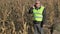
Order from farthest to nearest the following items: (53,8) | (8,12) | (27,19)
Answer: (53,8)
(27,19)
(8,12)

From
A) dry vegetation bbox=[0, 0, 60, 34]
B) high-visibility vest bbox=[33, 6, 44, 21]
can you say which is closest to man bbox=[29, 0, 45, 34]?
high-visibility vest bbox=[33, 6, 44, 21]

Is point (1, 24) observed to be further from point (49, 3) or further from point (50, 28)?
point (49, 3)

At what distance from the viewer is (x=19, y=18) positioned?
30.8ft

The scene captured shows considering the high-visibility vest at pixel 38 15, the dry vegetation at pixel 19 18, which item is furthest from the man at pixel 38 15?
the dry vegetation at pixel 19 18

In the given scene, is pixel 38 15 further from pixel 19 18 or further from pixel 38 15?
pixel 19 18

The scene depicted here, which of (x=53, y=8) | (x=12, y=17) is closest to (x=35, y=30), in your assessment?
(x=12, y=17)

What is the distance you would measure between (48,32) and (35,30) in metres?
1.16

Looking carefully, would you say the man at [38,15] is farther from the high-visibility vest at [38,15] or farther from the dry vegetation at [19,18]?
the dry vegetation at [19,18]

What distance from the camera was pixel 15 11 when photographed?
9977mm

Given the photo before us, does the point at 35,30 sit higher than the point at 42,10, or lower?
lower

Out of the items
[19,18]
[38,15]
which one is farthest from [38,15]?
[19,18]

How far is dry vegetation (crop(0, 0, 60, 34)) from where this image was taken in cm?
859

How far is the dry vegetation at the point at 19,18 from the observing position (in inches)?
338

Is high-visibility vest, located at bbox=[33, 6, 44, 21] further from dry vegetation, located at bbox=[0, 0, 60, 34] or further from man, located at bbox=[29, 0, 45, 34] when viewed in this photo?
dry vegetation, located at bbox=[0, 0, 60, 34]
